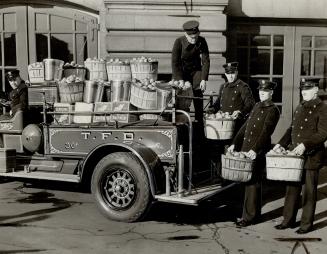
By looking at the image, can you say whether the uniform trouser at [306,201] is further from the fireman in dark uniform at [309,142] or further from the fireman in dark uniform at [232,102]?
the fireman in dark uniform at [232,102]

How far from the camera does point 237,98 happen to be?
7543 mm

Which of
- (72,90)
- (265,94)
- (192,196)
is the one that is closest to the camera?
(192,196)

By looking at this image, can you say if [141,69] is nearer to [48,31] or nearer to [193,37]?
[193,37]

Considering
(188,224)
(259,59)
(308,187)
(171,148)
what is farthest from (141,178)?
(259,59)

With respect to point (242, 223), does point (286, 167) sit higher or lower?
higher

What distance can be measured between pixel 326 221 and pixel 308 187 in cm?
104

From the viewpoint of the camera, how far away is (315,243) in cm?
577

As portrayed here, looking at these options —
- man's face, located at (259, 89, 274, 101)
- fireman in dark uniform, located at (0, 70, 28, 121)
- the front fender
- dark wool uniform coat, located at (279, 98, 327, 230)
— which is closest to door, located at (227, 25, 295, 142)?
man's face, located at (259, 89, 274, 101)

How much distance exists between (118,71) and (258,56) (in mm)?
4802

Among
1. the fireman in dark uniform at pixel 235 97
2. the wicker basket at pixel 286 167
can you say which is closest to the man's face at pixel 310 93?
the wicker basket at pixel 286 167

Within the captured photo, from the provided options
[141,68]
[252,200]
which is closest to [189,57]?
[141,68]

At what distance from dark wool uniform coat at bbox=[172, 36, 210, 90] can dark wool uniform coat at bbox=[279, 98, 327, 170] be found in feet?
7.50

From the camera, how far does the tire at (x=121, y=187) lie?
6262 mm

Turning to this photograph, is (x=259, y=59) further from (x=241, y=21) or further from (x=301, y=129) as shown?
(x=301, y=129)
